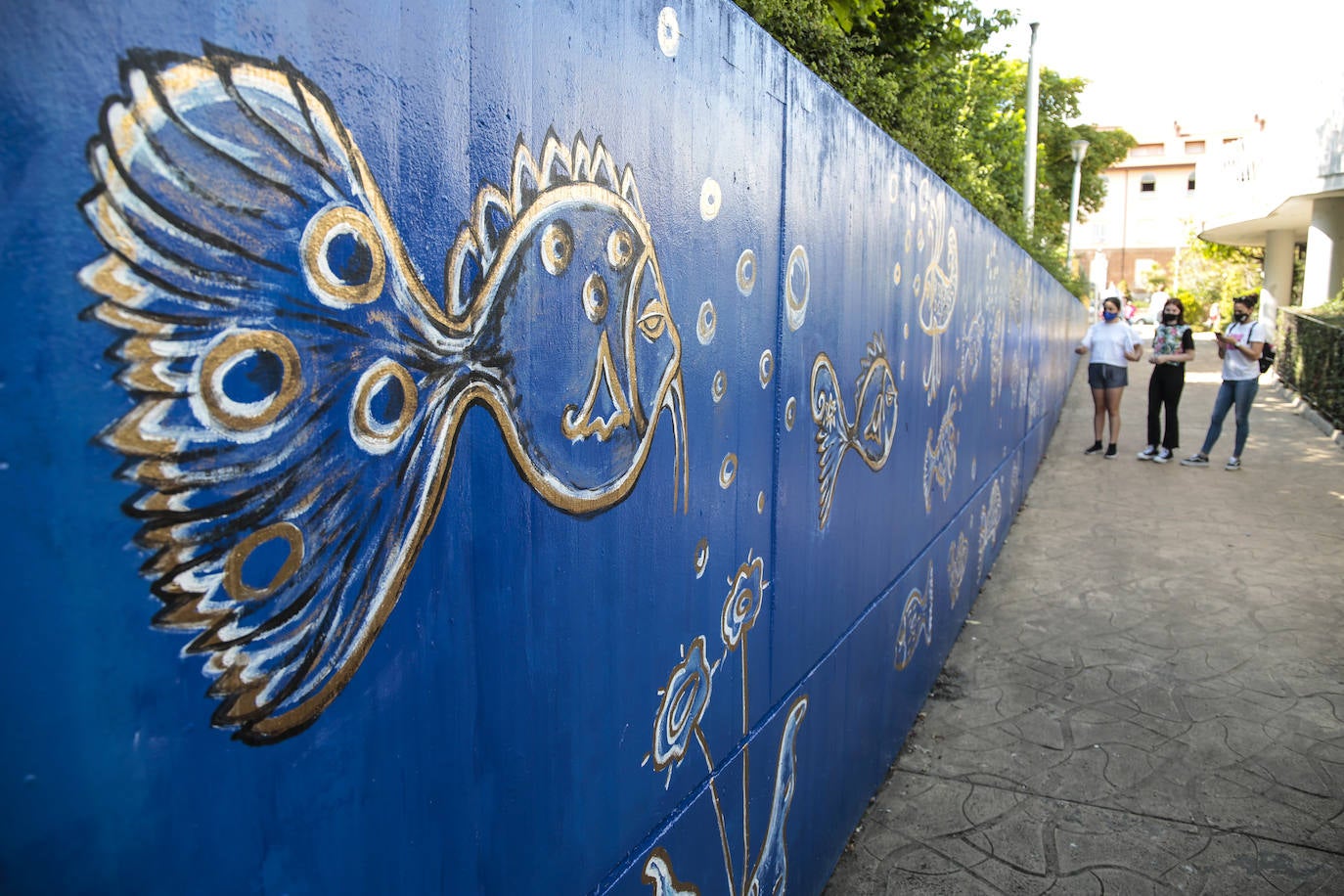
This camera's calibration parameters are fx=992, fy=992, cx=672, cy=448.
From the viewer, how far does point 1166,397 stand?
10.9 m

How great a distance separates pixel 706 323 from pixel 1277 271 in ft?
89.6

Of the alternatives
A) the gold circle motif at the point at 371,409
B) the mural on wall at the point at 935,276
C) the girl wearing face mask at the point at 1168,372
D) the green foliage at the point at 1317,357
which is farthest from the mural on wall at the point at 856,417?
the green foliage at the point at 1317,357

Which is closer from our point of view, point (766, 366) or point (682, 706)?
point (682, 706)

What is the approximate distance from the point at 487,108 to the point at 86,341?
2.13ft

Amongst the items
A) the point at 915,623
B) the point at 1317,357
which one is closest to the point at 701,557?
the point at 915,623

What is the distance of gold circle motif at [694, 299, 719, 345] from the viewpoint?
6.51ft

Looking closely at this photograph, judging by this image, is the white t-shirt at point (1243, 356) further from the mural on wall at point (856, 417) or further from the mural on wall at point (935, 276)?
the mural on wall at point (856, 417)

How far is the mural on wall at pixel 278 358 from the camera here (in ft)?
2.89

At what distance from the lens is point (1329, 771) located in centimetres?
398

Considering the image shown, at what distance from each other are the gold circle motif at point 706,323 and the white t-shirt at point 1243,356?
9661 mm

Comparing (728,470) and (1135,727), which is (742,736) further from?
(1135,727)

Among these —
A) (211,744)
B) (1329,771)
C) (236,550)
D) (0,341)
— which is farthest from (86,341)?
(1329,771)

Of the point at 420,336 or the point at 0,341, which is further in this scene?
the point at 420,336

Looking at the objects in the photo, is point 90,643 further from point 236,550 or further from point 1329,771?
point 1329,771
